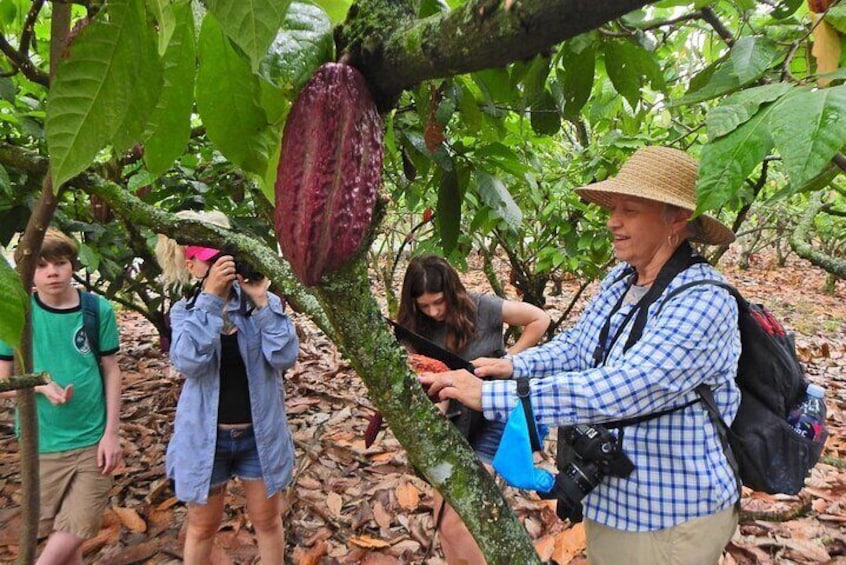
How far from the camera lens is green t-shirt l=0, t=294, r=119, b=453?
1.98m

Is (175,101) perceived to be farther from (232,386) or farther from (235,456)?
(235,456)

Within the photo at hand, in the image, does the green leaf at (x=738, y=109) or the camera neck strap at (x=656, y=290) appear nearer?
the green leaf at (x=738, y=109)

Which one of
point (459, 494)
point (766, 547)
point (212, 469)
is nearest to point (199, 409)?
point (212, 469)

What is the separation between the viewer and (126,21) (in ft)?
1.54

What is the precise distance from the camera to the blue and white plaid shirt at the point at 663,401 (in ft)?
4.06

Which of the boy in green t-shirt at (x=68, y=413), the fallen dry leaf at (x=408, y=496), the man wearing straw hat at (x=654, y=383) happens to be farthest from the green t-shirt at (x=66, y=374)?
the man wearing straw hat at (x=654, y=383)

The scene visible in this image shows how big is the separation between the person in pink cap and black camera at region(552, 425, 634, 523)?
1029mm

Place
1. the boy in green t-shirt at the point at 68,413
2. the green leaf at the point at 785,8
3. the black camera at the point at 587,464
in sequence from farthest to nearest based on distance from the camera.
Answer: the boy in green t-shirt at the point at 68,413
the black camera at the point at 587,464
the green leaf at the point at 785,8

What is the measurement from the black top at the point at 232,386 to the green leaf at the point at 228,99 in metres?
1.52

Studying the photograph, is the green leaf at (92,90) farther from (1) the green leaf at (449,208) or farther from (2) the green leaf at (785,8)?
(2) the green leaf at (785,8)

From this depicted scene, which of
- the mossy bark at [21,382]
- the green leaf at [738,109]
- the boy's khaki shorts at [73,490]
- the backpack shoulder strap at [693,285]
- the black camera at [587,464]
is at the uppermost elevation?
the green leaf at [738,109]

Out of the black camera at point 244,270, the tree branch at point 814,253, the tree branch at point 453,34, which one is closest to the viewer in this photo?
the tree branch at point 453,34

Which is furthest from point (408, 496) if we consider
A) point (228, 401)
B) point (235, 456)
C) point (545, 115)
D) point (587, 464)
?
point (545, 115)

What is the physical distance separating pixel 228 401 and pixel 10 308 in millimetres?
1662
